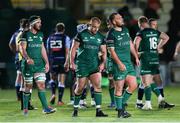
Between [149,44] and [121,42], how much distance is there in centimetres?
216

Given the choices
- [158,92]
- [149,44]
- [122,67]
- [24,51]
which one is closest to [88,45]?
[122,67]

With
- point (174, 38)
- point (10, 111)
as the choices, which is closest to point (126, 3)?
point (174, 38)

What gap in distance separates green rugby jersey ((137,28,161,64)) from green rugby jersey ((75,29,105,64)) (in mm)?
1874

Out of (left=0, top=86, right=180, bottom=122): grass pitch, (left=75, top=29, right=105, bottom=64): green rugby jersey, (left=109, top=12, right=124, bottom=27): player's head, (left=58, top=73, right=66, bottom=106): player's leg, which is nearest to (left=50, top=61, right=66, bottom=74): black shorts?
(left=58, top=73, right=66, bottom=106): player's leg

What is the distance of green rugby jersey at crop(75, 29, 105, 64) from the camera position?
14867 mm

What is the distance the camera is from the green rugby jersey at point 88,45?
48.8ft

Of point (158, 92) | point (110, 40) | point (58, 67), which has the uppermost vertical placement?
point (110, 40)

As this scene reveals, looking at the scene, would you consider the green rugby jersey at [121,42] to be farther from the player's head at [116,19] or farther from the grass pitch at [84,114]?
the grass pitch at [84,114]

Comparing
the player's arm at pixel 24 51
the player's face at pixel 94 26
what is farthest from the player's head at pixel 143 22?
the player's arm at pixel 24 51

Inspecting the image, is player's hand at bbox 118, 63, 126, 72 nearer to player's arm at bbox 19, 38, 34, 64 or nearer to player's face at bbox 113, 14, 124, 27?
player's face at bbox 113, 14, 124, 27

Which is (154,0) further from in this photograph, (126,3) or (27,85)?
(27,85)

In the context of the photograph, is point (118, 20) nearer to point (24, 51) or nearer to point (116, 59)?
point (116, 59)

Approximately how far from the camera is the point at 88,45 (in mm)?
14914

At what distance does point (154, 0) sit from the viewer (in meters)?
28.6
